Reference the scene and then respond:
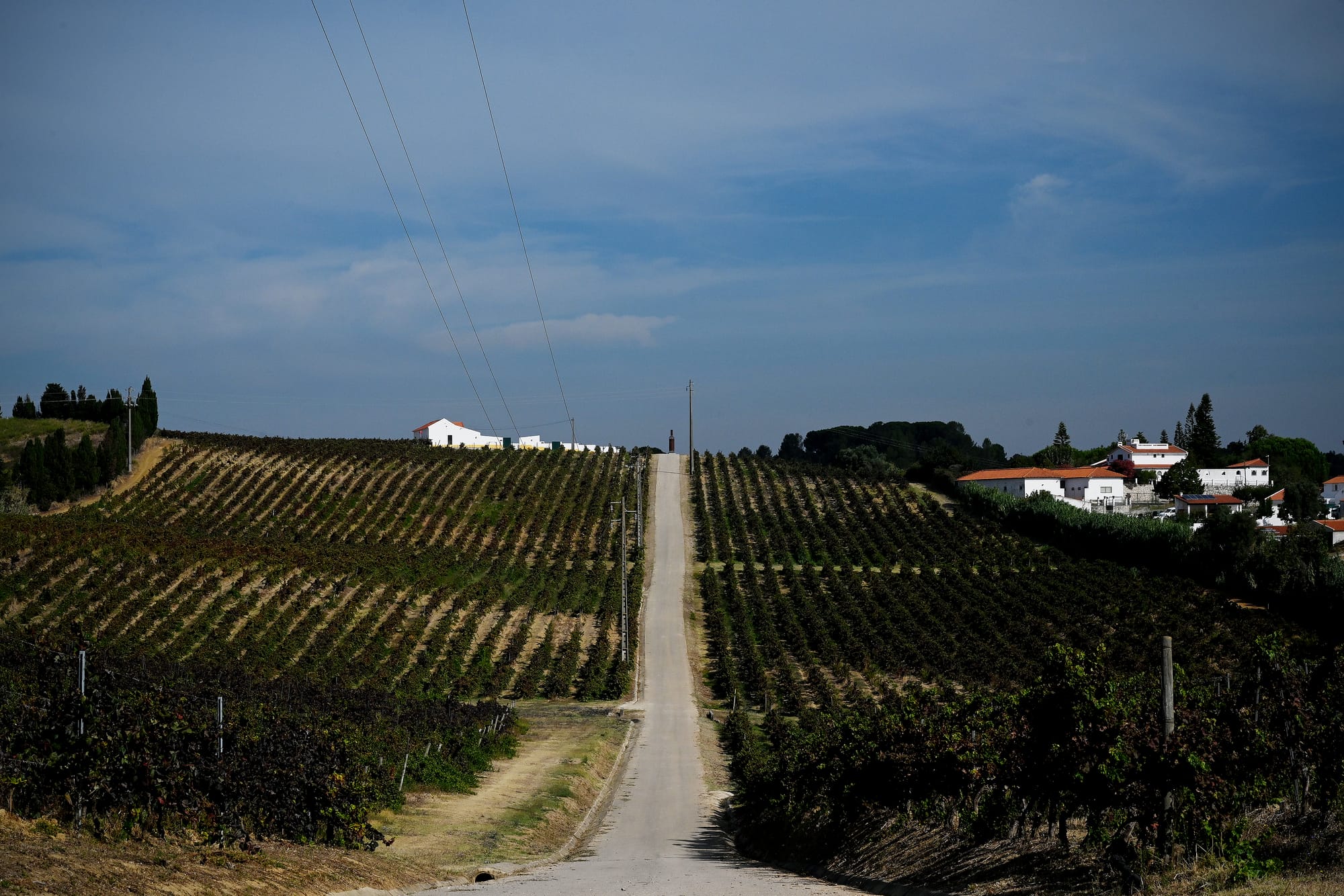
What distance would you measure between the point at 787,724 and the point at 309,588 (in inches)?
1207

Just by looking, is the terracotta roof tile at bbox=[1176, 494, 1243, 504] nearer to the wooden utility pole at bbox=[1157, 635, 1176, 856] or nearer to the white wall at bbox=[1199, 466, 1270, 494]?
the white wall at bbox=[1199, 466, 1270, 494]

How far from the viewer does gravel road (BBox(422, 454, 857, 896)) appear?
1684 centimetres

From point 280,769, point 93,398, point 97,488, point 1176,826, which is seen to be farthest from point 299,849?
point 93,398

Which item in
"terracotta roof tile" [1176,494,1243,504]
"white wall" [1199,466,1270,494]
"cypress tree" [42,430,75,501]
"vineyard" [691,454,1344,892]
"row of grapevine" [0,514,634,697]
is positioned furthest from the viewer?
"white wall" [1199,466,1270,494]

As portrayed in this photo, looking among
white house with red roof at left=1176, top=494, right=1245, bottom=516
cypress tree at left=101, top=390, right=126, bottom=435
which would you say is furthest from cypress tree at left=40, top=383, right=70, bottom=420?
white house with red roof at left=1176, top=494, right=1245, bottom=516

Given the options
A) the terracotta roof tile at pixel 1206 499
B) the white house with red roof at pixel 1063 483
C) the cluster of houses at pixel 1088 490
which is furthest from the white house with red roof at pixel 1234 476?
the white house with red roof at pixel 1063 483

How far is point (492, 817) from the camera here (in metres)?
24.8

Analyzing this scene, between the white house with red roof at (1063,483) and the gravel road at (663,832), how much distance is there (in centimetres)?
5161

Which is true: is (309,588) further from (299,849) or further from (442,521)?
Answer: (299,849)

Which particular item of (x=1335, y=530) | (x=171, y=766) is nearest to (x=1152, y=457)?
A: (x=1335, y=530)

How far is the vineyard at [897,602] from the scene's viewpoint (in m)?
51.3

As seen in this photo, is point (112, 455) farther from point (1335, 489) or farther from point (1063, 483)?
point (1335, 489)

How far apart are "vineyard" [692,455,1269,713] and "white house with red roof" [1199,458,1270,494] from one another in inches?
2007

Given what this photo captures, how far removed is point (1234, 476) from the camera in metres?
130
